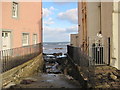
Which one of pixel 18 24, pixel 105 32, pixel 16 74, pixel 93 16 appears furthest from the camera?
pixel 18 24

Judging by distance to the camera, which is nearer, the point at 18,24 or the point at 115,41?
the point at 115,41

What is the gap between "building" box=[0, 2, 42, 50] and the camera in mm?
14328

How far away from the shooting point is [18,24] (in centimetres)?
1639

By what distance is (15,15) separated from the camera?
16109mm

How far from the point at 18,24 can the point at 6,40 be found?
7.31 ft

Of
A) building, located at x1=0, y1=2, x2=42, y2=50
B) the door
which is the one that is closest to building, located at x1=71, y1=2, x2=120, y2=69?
building, located at x1=0, y1=2, x2=42, y2=50

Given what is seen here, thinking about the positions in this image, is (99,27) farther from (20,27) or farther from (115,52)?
(20,27)

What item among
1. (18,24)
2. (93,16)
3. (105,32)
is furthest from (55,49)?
(105,32)

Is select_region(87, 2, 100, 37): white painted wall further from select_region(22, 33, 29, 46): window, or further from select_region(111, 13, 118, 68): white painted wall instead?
select_region(22, 33, 29, 46): window

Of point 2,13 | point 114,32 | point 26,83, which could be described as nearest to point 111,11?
point 114,32

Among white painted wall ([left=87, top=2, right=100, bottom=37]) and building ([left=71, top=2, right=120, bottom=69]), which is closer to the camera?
building ([left=71, top=2, right=120, bottom=69])

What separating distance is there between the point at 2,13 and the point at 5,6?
685 millimetres

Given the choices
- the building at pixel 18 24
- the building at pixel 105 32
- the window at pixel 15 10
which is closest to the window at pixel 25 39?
the building at pixel 18 24

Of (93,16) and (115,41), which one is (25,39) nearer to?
(93,16)
